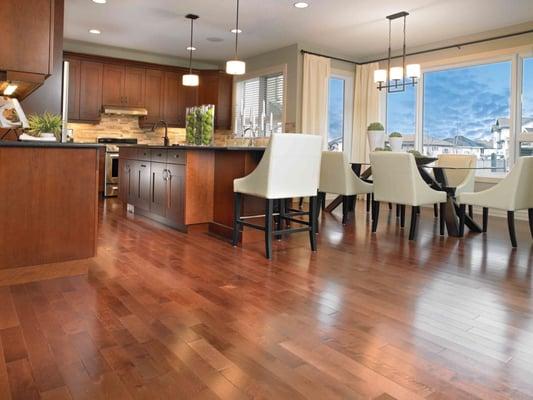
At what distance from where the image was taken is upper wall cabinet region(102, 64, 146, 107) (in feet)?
25.5

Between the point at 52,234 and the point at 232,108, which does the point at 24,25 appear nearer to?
the point at 52,234

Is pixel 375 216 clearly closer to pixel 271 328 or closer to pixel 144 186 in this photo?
pixel 144 186

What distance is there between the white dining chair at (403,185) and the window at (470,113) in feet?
7.28

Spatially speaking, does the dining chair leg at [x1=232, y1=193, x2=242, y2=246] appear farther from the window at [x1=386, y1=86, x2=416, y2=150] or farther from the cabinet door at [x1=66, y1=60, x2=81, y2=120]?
the cabinet door at [x1=66, y1=60, x2=81, y2=120]

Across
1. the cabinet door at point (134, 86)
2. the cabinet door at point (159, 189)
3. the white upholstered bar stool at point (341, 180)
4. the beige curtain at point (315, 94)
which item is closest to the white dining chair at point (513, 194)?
the white upholstered bar stool at point (341, 180)

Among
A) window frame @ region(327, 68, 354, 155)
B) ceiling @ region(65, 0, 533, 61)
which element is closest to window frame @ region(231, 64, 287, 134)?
ceiling @ region(65, 0, 533, 61)

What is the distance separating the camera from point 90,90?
25.0ft

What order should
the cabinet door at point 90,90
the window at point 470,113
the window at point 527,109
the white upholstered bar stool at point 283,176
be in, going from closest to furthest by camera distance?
1. the white upholstered bar stool at point 283,176
2. the window at point 527,109
3. the window at point 470,113
4. the cabinet door at point 90,90

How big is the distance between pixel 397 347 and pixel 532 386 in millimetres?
510

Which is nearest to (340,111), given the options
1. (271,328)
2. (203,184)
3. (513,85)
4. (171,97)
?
(513,85)

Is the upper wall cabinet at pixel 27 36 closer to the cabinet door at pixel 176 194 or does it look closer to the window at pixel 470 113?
the cabinet door at pixel 176 194

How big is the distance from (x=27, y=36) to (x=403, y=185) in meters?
3.45

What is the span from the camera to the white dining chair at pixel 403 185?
4371 mm

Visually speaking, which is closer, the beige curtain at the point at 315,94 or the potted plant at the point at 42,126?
the potted plant at the point at 42,126
